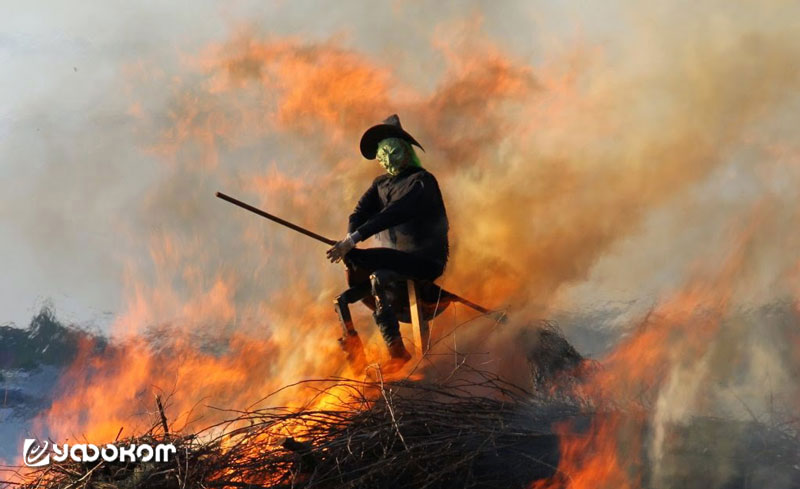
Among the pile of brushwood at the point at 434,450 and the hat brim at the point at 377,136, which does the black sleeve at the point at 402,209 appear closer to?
the hat brim at the point at 377,136

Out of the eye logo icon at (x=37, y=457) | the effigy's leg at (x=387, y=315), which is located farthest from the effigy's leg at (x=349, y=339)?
the eye logo icon at (x=37, y=457)

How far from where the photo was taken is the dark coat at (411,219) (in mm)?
11156

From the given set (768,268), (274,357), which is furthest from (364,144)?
(768,268)

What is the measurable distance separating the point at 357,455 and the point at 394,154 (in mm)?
4372

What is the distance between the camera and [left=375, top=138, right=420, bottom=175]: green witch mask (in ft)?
38.4

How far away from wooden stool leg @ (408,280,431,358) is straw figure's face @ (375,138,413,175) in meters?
1.49

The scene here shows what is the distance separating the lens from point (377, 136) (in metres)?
11.8

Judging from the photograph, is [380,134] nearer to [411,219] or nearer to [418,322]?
[411,219]

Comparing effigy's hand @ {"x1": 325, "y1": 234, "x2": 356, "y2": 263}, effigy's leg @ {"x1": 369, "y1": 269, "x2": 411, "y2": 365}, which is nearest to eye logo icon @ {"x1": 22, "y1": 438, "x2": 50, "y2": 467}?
effigy's hand @ {"x1": 325, "y1": 234, "x2": 356, "y2": 263}

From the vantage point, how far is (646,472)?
9.39m

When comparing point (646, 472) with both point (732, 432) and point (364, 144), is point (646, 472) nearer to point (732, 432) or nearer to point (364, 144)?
point (732, 432)

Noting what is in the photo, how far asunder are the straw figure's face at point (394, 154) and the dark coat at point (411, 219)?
0.09 metres

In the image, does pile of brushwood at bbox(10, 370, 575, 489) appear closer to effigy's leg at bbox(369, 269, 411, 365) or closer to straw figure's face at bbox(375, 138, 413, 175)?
effigy's leg at bbox(369, 269, 411, 365)

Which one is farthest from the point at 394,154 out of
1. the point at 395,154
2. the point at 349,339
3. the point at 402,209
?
the point at 349,339
